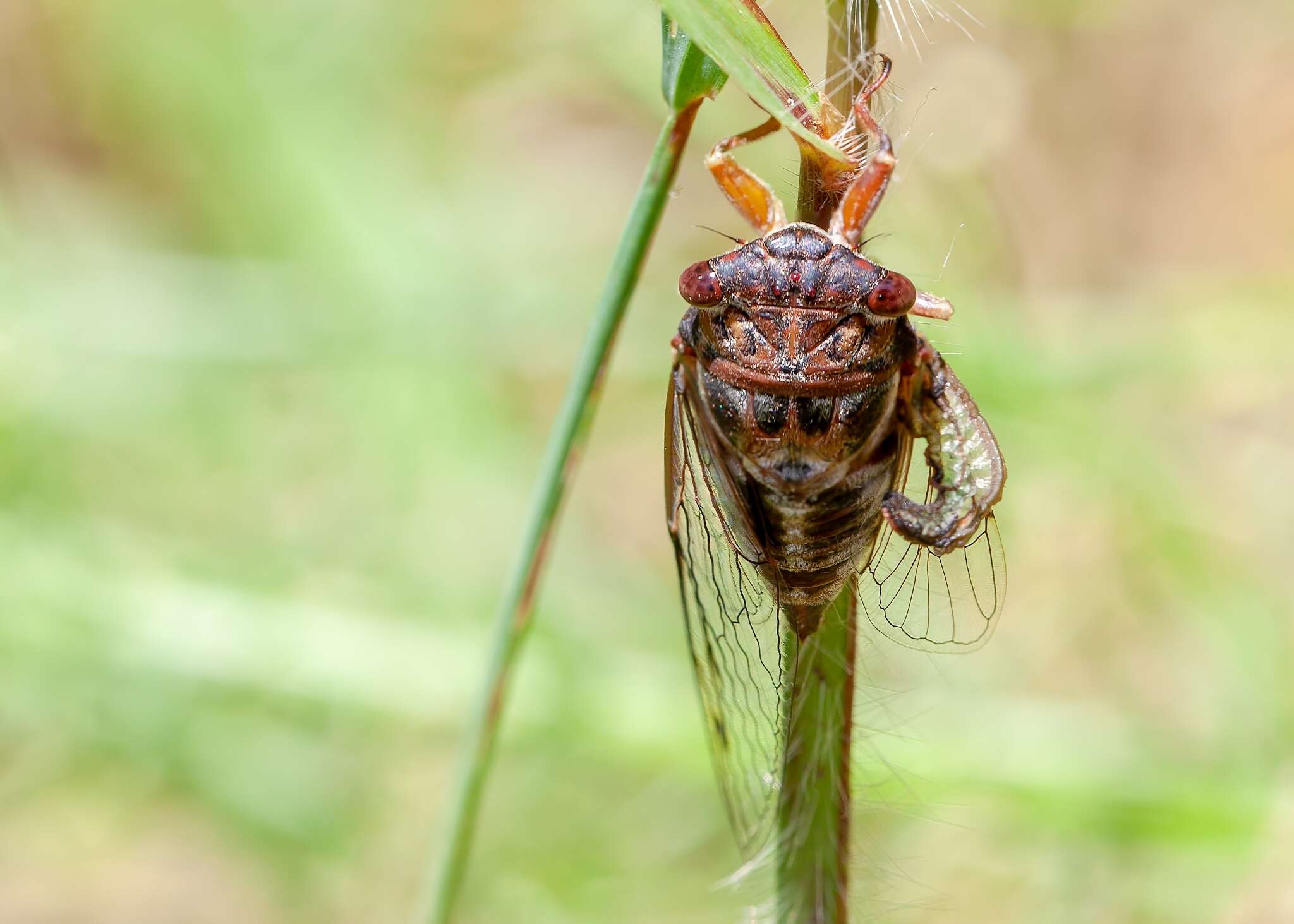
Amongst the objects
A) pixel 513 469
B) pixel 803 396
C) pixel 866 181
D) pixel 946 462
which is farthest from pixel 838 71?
pixel 513 469

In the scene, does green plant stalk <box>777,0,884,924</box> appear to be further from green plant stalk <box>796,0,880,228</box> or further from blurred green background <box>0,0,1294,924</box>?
blurred green background <box>0,0,1294,924</box>

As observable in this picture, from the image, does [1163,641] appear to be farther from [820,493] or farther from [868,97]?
[868,97]

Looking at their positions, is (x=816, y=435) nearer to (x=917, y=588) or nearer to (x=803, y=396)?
(x=803, y=396)

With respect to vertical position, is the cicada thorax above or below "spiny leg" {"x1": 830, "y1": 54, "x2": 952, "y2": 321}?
below

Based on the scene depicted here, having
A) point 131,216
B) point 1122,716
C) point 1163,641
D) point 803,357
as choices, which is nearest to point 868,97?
point 803,357

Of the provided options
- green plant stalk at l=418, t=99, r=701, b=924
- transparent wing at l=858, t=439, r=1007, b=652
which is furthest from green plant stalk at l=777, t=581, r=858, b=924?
green plant stalk at l=418, t=99, r=701, b=924

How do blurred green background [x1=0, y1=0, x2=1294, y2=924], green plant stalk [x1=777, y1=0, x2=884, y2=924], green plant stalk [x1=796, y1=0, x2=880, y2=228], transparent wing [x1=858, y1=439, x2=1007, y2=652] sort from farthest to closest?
1. blurred green background [x1=0, y1=0, x2=1294, y2=924]
2. transparent wing [x1=858, y1=439, x2=1007, y2=652]
3. green plant stalk [x1=777, y1=0, x2=884, y2=924]
4. green plant stalk [x1=796, y1=0, x2=880, y2=228]

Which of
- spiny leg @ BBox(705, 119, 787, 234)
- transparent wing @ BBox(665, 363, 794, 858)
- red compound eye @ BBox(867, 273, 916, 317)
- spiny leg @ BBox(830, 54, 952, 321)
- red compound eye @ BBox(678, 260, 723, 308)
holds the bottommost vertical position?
transparent wing @ BBox(665, 363, 794, 858)

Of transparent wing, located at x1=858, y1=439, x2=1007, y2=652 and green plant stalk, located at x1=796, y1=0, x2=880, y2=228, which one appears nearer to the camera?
green plant stalk, located at x1=796, y1=0, x2=880, y2=228

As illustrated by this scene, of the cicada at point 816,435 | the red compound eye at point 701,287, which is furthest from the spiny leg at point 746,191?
the red compound eye at point 701,287
